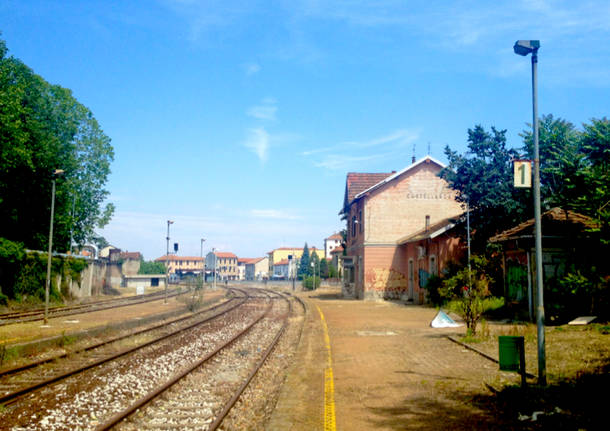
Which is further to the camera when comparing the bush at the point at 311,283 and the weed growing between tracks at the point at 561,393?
the bush at the point at 311,283

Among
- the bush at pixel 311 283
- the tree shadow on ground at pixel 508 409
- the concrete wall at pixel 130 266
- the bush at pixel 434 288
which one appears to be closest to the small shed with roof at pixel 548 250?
the bush at pixel 434 288

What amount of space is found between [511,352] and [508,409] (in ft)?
3.52

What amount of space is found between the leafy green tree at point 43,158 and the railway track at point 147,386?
54.4ft

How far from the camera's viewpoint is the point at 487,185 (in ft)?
78.4

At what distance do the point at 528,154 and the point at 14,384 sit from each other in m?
20.8

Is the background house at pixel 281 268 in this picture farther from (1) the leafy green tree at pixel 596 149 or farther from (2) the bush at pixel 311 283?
(1) the leafy green tree at pixel 596 149

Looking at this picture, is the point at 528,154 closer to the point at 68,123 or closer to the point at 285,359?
the point at 285,359

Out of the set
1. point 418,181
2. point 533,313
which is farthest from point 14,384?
point 418,181

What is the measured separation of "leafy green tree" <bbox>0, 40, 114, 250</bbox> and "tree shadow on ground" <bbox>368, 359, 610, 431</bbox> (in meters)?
23.8

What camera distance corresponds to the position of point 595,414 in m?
6.05

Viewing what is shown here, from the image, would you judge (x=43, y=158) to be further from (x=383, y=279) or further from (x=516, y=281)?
(x=516, y=281)

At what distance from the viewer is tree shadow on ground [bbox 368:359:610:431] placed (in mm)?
5961

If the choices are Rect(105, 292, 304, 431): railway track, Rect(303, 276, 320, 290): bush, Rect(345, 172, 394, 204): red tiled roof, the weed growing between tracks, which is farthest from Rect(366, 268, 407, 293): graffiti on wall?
Answer: the weed growing between tracks

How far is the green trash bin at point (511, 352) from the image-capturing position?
7484mm
